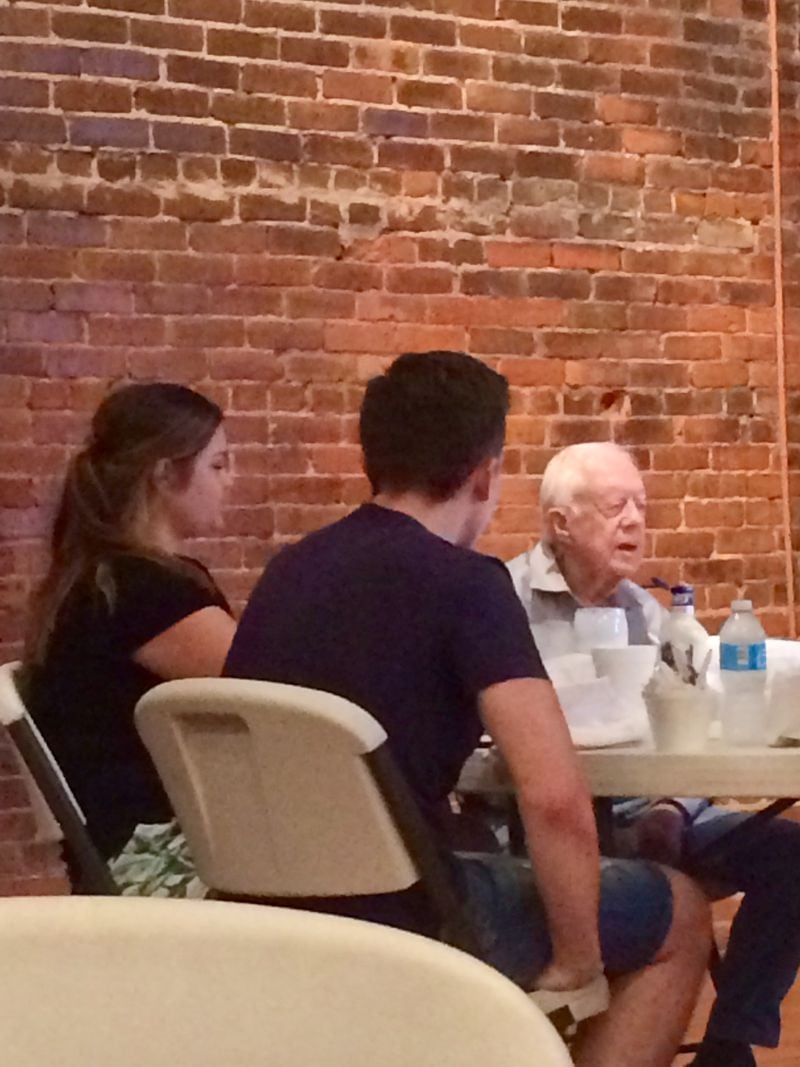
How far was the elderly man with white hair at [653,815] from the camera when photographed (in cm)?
213

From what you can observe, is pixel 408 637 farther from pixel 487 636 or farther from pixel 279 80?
pixel 279 80

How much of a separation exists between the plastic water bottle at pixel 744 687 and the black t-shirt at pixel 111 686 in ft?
2.30

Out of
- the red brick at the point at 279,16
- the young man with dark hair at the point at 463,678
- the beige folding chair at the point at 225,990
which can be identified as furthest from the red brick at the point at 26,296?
the beige folding chair at the point at 225,990

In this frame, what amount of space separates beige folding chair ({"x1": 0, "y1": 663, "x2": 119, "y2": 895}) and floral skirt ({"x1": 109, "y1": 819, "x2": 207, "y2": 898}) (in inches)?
2.3

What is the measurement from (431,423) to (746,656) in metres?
0.52

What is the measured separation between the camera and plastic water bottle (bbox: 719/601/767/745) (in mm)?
1907

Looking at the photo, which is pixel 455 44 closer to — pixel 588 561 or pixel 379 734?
pixel 588 561

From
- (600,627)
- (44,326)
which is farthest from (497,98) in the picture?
(600,627)

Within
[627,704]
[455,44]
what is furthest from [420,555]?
[455,44]

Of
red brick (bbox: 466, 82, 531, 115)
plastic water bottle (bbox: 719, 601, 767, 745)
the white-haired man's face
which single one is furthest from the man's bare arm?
red brick (bbox: 466, 82, 531, 115)

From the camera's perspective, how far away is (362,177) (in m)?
3.61

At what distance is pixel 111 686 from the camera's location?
2066 mm

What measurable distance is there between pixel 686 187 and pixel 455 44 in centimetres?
73

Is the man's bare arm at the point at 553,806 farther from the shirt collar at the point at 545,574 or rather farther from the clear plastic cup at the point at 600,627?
the shirt collar at the point at 545,574
